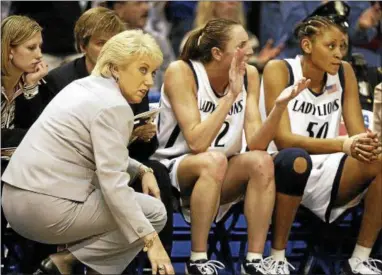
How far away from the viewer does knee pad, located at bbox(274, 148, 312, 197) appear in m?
5.07

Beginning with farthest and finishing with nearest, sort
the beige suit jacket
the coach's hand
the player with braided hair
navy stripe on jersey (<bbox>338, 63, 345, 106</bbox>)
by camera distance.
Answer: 1. navy stripe on jersey (<bbox>338, 63, 345, 106</bbox>)
2. the player with braided hair
3. the coach's hand
4. the beige suit jacket

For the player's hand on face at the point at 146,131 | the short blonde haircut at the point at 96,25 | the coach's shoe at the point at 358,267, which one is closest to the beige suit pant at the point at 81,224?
the player's hand on face at the point at 146,131

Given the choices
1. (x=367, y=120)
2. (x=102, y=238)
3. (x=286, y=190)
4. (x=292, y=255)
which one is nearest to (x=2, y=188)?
(x=102, y=238)

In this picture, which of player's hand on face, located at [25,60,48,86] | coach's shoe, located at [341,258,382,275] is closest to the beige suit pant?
player's hand on face, located at [25,60,48,86]

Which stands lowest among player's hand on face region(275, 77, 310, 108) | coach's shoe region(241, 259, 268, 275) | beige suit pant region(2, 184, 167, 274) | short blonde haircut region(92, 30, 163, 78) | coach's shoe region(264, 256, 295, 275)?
coach's shoe region(264, 256, 295, 275)

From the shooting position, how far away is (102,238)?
4574 millimetres

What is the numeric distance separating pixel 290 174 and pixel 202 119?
21.8 inches

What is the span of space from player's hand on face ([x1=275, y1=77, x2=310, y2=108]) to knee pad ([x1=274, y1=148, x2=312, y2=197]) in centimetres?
23

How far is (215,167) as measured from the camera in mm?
4977

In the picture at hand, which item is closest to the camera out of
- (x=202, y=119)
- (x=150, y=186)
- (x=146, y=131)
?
(x=150, y=186)

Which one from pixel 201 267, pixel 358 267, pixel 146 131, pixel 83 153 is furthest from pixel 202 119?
pixel 358 267

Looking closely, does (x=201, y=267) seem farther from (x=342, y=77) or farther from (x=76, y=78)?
(x=342, y=77)

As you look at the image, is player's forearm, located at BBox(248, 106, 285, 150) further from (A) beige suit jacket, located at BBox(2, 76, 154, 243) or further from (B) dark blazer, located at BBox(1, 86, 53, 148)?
(B) dark blazer, located at BBox(1, 86, 53, 148)

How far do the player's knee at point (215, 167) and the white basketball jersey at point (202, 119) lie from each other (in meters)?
0.27
